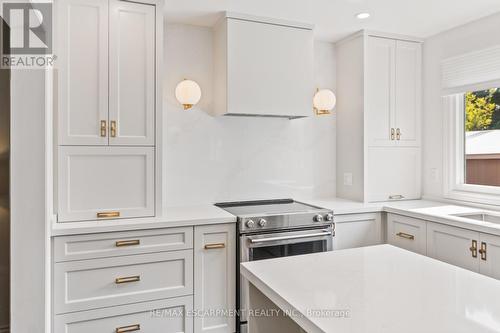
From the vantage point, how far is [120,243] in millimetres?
2152

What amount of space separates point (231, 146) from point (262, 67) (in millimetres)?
722

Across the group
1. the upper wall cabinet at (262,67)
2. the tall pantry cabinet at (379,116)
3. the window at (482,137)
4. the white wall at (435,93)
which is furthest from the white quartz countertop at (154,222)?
the window at (482,137)

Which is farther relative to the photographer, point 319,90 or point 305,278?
point 319,90

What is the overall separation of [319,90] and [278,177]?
92 cm

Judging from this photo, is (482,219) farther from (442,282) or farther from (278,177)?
(442,282)

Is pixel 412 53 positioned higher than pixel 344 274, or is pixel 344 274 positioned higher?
pixel 412 53

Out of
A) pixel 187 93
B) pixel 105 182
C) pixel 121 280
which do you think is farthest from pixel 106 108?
pixel 121 280

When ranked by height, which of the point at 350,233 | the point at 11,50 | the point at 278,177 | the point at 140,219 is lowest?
the point at 350,233

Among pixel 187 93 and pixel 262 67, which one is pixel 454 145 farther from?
pixel 187 93

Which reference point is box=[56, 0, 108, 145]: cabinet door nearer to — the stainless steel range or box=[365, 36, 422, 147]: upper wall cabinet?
the stainless steel range

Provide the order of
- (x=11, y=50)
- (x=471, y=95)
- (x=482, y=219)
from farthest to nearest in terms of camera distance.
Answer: (x=471, y=95), (x=482, y=219), (x=11, y=50)

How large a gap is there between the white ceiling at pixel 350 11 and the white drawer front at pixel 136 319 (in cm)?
206

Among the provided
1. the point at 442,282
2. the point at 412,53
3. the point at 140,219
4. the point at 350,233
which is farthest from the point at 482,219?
the point at 140,219

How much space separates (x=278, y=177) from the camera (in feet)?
10.6
